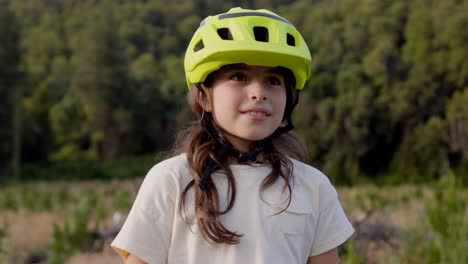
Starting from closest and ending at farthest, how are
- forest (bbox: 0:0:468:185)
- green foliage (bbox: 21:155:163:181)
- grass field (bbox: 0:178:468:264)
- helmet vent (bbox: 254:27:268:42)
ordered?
helmet vent (bbox: 254:27:268:42), grass field (bbox: 0:178:468:264), forest (bbox: 0:0:468:185), green foliage (bbox: 21:155:163:181)

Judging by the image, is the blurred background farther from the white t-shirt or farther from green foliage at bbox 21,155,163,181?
the white t-shirt

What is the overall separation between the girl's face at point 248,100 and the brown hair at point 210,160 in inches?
2.9

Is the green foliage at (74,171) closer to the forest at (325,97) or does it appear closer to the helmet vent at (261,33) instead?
the forest at (325,97)

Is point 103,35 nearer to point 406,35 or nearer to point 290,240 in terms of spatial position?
point 406,35

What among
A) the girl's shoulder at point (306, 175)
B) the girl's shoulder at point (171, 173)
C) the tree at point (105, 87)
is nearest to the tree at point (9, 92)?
the tree at point (105, 87)

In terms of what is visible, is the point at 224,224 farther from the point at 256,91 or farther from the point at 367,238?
the point at 367,238

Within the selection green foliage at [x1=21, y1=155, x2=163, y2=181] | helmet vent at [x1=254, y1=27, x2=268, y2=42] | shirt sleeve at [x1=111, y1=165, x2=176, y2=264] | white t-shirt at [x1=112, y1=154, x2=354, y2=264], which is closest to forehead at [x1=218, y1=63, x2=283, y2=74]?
helmet vent at [x1=254, y1=27, x2=268, y2=42]

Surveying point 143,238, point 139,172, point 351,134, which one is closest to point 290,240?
point 143,238

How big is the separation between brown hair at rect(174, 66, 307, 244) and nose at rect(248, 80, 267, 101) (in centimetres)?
16

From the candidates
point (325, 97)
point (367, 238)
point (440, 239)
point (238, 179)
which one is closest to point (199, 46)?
point (238, 179)

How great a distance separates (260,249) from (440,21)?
35355 mm

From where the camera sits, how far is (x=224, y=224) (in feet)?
5.37

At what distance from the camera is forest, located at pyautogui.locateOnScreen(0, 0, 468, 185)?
31188 mm

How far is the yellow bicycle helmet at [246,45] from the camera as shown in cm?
170
